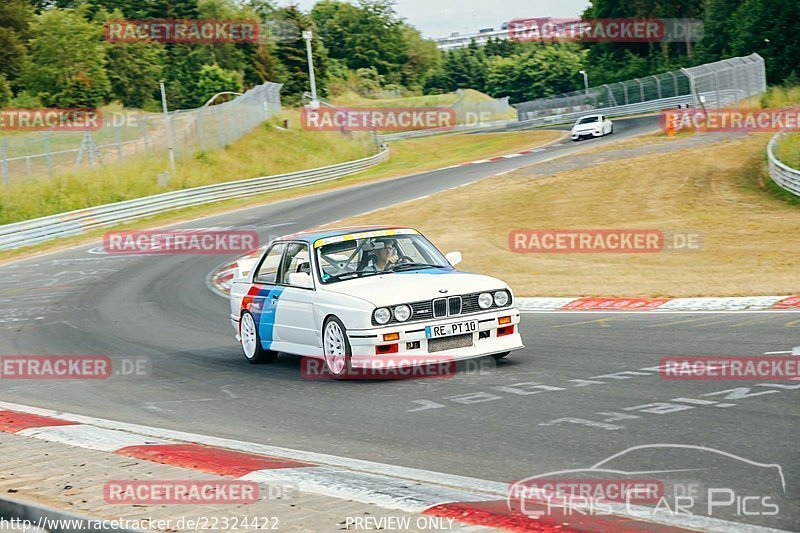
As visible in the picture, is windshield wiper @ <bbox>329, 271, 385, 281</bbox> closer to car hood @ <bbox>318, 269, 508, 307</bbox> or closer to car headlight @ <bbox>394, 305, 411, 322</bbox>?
car hood @ <bbox>318, 269, 508, 307</bbox>

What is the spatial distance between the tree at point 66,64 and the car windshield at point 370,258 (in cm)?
6785

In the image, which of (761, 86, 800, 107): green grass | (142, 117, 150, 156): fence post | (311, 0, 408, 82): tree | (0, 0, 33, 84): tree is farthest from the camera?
(311, 0, 408, 82): tree

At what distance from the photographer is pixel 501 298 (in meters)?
10.2

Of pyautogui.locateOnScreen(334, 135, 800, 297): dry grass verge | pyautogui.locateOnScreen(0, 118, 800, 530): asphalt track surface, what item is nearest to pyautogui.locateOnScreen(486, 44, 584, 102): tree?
pyautogui.locateOnScreen(334, 135, 800, 297): dry grass verge

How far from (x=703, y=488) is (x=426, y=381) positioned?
14.8 ft

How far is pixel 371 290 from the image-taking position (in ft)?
32.8

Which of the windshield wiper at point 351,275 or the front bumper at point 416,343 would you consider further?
the windshield wiper at point 351,275

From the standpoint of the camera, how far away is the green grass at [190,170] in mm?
38500

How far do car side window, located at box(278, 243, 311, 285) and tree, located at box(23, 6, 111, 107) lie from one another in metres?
67.1

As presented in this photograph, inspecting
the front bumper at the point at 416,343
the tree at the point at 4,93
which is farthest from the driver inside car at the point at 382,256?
the tree at the point at 4,93

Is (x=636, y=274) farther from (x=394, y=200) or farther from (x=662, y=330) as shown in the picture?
(x=394, y=200)

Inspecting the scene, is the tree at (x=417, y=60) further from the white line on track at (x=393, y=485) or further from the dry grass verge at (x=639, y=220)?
the white line on track at (x=393, y=485)

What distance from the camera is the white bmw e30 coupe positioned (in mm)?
9734

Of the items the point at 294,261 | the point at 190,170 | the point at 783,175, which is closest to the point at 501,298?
the point at 294,261
